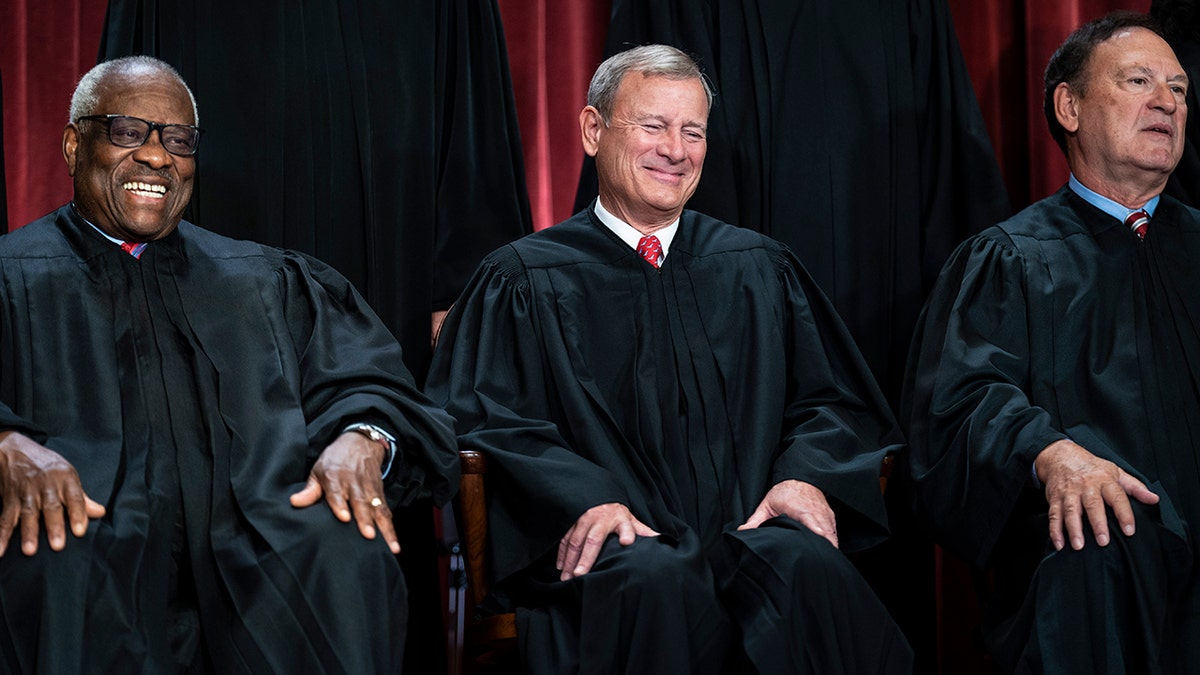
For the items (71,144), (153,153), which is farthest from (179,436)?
(71,144)

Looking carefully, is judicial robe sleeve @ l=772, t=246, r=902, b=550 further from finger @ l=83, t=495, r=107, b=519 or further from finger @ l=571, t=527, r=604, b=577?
finger @ l=83, t=495, r=107, b=519

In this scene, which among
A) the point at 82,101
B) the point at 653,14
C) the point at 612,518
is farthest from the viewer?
the point at 653,14

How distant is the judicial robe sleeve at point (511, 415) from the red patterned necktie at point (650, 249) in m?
0.30

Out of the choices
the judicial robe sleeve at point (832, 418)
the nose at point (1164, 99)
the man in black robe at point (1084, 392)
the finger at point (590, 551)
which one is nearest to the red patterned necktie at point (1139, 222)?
the man in black robe at point (1084, 392)

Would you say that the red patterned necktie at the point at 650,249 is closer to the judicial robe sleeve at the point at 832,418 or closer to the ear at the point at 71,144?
the judicial robe sleeve at the point at 832,418

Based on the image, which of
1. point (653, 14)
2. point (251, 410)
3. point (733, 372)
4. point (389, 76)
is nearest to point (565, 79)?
point (653, 14)

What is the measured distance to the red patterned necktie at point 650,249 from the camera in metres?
3.40

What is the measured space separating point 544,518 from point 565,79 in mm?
2000

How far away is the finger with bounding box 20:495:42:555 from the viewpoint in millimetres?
2477

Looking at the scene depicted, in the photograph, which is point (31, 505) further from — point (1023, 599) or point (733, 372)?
point (1023, 599)

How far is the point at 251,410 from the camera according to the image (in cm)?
296

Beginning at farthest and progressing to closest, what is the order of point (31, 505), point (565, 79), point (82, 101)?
point (565, 79)
point (82, 101)
point (31, 505)

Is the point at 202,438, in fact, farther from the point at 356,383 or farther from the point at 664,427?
the point at 664,427

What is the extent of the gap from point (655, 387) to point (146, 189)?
1219 mm
